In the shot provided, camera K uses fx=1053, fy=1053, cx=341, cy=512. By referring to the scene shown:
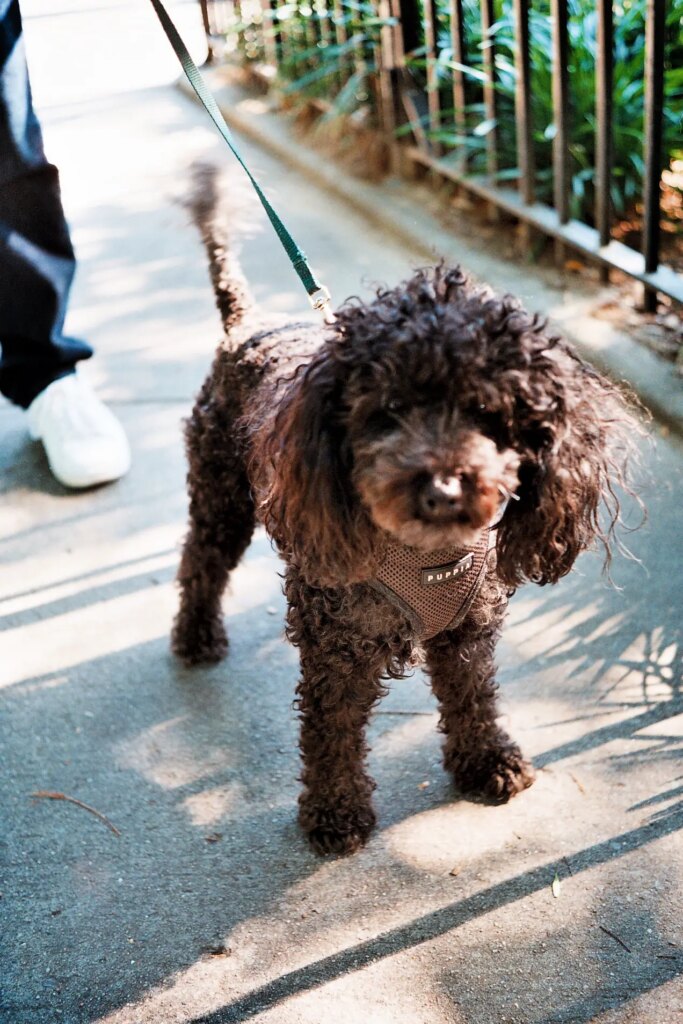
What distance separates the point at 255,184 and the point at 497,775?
54.1 inches

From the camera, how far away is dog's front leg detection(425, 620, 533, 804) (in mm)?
2229

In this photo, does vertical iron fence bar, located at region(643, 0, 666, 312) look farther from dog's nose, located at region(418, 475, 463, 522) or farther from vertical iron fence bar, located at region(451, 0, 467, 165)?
dog's nose, located at region(418, 475, 463, 522)

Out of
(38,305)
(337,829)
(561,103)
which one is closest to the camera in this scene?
(337,829)

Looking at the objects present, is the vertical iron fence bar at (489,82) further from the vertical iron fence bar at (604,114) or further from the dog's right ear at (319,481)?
the dog's right ear at (319,481)

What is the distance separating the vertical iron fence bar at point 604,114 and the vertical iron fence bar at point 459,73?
37.9 inches

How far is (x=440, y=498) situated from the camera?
65.2 inches

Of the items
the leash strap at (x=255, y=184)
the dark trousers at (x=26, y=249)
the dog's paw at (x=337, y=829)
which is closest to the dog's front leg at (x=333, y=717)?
the dog's paw at (x=337, y=829)

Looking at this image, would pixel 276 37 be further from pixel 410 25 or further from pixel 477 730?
pixel 477 730

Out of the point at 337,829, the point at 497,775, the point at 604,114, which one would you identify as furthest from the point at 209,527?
the point at 604,114

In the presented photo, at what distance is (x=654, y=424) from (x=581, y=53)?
6.31 ft

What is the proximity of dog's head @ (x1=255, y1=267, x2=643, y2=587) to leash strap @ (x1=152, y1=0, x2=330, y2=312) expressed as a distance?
31 centimetres

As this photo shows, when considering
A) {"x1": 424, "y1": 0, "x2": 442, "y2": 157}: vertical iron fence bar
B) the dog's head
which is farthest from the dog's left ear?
{"x1": 424, "y1": 0, "x2": 442, "y2": 157}: vertical iron fence bar

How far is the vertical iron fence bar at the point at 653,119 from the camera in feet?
10.4

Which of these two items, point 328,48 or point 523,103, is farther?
point 328,48
